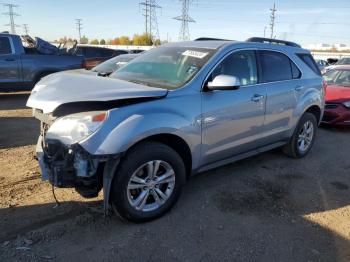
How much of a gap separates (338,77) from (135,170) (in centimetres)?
774

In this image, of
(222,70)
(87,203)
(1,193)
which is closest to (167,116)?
(222,70)

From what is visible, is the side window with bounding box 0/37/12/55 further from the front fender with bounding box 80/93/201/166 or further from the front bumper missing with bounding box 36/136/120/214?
the front fender with bounding box 80/93/201/166

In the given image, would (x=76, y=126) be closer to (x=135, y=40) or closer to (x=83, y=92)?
(x=83, y=92)

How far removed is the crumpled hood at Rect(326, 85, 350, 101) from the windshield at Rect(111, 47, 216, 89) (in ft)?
16.0

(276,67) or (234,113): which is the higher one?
(276,67)

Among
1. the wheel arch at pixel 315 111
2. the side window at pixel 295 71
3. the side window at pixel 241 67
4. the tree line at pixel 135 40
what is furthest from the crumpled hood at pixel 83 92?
the tree line at pixel 135 40

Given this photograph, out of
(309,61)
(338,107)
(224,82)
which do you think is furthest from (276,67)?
(338,107)

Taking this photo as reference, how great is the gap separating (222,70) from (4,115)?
621 centimetres

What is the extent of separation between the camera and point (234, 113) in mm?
4180

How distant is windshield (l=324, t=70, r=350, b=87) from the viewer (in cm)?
895

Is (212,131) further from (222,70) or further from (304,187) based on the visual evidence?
(304,187)

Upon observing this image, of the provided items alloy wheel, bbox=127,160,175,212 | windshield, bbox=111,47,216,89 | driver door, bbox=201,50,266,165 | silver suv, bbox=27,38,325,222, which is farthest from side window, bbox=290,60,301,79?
alloy wheel, bbox=127,160,175,212

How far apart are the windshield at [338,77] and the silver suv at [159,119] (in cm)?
461

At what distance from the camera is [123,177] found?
3275 mm
